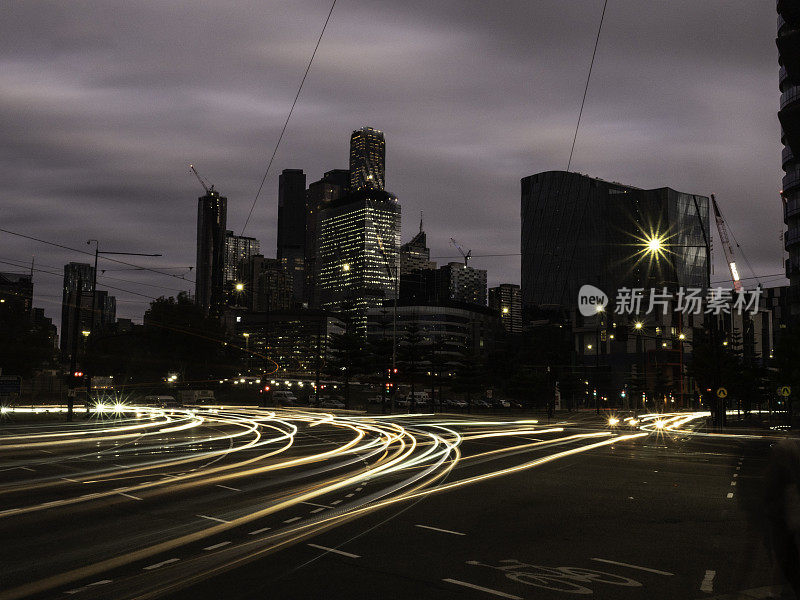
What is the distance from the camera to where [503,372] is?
154 metres

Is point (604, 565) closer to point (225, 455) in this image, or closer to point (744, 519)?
point (744, 519)

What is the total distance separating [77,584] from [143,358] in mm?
120102

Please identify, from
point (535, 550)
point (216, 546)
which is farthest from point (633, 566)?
point (216, 546)

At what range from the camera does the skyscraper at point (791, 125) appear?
5.32m

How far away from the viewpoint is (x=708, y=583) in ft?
29.9

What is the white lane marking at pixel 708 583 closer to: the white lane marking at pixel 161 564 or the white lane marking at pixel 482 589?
the white lane marking at pixel 482 589

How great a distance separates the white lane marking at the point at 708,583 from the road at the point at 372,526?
0.03m

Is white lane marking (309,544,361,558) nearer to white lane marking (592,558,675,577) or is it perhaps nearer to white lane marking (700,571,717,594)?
white lane marking (592,558,675,577)

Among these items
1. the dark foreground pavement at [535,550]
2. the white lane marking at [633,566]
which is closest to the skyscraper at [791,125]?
the dark foreground pavement at [535,550]

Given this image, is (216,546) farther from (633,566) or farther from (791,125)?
(791,125)

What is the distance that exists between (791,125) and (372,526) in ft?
29.5

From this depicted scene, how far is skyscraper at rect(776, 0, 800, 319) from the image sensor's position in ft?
17.5

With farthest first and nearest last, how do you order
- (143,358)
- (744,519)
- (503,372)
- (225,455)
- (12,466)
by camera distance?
1. (503,372)
2. (143,358)
3. (225,455)
4. (12,466)
5. (744,519)

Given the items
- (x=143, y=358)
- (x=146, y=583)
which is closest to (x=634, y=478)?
(x=146, y=583)
